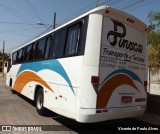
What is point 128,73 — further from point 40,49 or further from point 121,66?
point 40,49

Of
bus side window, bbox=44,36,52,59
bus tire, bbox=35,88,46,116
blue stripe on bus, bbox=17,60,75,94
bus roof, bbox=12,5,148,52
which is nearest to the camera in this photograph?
bus roof, bbox=12,5,148,52

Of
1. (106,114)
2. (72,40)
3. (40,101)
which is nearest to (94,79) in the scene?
(106,114)

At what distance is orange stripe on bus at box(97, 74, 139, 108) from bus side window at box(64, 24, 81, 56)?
1228 millimetres

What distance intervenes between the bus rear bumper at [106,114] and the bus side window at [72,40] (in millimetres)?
1664

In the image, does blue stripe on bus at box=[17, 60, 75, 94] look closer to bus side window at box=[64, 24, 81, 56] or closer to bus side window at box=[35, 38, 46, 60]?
bus side window at box=[35, 38, 46, 60]

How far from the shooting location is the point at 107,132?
7102 millimetres

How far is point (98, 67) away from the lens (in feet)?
20.1

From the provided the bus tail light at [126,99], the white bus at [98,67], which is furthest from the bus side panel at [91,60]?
the bus tail light at [126,99]

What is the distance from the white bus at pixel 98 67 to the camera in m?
6.07

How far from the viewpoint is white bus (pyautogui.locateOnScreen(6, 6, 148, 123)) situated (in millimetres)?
6074

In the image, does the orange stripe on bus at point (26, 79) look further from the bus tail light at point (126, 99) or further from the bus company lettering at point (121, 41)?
the bus company lettering at point (121, 41)

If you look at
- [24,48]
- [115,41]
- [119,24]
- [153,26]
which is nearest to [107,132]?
[115,41]

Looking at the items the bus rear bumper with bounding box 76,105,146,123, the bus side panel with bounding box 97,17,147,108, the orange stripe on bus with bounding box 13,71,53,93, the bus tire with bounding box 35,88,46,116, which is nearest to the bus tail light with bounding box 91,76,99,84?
the bus side panel with bounding box 97,17,147,108

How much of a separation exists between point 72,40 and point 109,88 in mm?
1732
